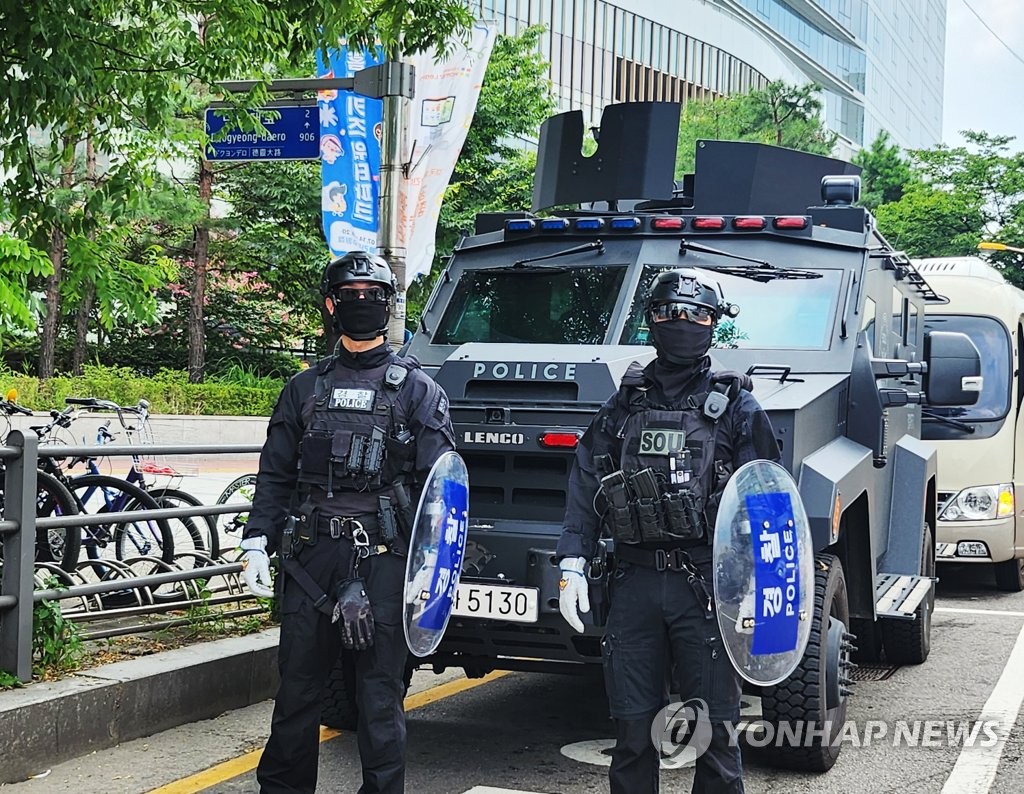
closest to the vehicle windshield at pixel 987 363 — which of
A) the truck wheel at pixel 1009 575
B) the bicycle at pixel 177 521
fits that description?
the truck wheel at pixel 1009 575

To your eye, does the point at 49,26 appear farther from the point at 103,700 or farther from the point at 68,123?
the point at 103,700

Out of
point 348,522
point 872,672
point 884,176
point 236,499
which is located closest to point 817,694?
point 348,522

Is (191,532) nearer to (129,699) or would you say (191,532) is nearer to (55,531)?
(55,531)

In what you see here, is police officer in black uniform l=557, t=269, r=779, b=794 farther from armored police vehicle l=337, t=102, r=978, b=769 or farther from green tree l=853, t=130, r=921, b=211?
green tree l=853, t=130, r=921, b=211

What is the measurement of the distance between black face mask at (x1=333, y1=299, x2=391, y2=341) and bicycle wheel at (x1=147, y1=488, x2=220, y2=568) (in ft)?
9.44

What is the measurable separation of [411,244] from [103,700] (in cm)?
852

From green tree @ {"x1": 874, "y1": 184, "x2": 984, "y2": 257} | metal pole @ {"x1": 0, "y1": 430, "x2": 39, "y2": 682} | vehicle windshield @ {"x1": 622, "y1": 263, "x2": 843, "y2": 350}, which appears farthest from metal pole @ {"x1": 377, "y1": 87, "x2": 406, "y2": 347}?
green tree @ {"x1": 874, "y1": 184, "x2": 984, "y2": 257}

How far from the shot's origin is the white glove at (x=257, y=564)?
470 centimetres

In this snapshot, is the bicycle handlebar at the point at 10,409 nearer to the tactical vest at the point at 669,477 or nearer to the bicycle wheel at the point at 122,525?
the bicycle wheel at the point at 122,525

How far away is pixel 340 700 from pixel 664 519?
2.27 m

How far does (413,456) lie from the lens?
4699 mm

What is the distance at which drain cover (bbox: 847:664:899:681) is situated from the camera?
7.73 meters

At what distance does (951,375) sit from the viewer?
25.8 feet

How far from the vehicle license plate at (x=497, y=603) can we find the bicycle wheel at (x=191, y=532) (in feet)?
8.26
